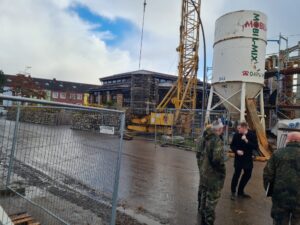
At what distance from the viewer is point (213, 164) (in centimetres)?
480

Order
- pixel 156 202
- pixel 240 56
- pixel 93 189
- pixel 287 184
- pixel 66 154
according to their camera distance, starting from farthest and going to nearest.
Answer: pixel 240 56, pixel 156 202, pixel 93 189, pixel 66 154, pixel 287 184

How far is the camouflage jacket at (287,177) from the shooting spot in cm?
379

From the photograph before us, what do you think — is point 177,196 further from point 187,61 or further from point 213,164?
point 187,61

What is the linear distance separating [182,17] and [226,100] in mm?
14127

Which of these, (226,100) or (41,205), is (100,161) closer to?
(41,205)

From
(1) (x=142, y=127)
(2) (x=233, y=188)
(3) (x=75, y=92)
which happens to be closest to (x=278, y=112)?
(1) (x=142, y=127)

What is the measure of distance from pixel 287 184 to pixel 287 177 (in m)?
0.09

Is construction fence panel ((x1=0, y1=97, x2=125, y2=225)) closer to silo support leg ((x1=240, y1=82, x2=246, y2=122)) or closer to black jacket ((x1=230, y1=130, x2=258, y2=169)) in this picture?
black jacket ((x1=230, y1=130, x2=258, y2=169))

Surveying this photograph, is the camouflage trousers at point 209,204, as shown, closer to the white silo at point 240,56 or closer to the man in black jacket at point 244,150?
the man in black jacket at point 244,150

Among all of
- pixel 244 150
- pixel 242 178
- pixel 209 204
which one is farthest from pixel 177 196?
pixel 209 204

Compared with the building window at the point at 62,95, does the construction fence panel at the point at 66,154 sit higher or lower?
lower

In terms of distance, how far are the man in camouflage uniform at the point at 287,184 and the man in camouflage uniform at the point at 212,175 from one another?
94 cm

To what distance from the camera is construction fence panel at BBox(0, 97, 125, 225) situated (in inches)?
170

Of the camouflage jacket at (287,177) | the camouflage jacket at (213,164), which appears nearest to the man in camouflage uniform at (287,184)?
the camouflage jacket at (287,177)
